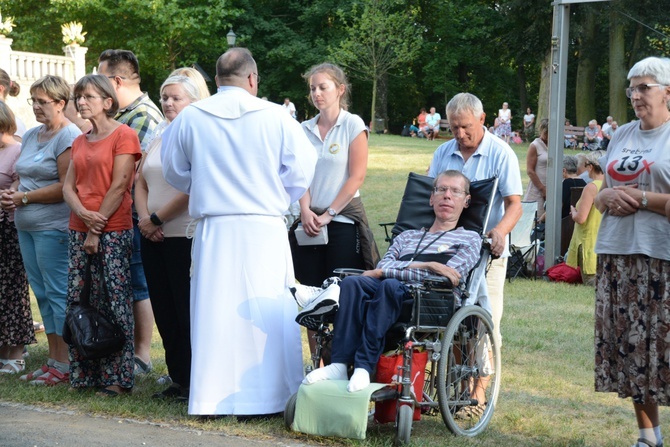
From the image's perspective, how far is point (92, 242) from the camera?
20.9 feet

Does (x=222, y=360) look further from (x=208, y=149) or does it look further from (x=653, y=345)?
(x=653, y=345)

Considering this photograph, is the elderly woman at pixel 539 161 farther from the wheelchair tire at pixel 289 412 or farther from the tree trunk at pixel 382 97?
the tree trunk at pixel 382 97

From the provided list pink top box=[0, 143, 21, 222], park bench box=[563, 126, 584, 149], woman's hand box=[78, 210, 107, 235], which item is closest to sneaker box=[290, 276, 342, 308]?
woman's hand box=[78, 210, 107, 235]

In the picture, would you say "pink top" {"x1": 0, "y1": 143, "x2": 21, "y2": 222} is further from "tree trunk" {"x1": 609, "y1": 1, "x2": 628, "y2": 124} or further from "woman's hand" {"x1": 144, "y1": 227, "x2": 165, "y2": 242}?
"tree trunk" {"x1": 609, "y1": 1, "x2": 628, "y2": 124}

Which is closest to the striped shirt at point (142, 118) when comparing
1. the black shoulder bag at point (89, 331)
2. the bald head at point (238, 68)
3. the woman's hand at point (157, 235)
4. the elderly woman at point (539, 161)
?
the woman's hand at point (157, 235)

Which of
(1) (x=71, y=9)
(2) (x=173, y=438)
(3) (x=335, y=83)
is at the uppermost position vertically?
(1) (x=71, y=9)

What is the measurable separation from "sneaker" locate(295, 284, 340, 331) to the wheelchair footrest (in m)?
0.50

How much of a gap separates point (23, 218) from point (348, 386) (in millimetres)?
3054

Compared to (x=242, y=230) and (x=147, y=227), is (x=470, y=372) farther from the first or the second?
(x=147, y=227)

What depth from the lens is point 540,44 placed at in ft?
Answer: 107

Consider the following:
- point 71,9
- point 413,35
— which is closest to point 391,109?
point 413,35

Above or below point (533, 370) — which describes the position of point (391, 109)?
above

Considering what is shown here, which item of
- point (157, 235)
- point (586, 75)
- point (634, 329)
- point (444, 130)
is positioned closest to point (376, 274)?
point (634, 329)

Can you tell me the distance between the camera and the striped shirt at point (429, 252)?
5488 millimetres
